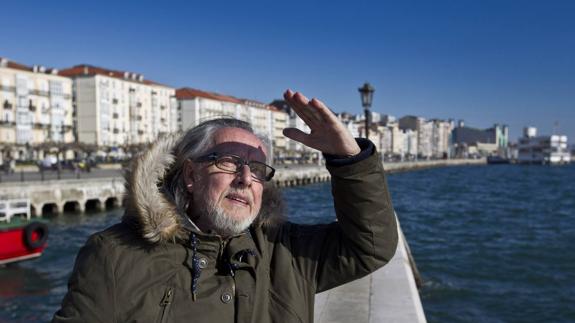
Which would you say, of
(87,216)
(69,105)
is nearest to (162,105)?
(69,105)

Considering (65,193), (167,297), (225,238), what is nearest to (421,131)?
(65,193)

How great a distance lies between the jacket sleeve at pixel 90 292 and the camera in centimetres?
175

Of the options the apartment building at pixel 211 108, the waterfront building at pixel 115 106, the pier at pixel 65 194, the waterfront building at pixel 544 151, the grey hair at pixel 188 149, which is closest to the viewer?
the grey hair at pixel 188 149

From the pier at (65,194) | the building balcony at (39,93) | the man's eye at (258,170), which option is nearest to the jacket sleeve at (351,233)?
the man's eye at (258,170)

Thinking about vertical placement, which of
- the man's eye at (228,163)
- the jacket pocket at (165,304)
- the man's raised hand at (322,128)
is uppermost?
the man's raised hand at (322,128)

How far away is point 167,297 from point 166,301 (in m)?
0.01

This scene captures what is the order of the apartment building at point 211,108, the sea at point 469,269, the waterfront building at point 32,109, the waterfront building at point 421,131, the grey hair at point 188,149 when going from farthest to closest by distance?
the waterfront building at point 421,131
the apartment building at point 211,108
the waterfront building at point 32,109
the sea at point 469,269
the grey hair at point 188,149

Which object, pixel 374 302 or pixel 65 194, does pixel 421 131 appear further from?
pixel 374 302

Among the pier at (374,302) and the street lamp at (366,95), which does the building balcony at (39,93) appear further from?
the pier at (374,302)

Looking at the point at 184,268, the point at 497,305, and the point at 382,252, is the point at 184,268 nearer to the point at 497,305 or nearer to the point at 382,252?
the point at 382,252

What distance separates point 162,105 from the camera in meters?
86.4

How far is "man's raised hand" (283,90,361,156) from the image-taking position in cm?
175

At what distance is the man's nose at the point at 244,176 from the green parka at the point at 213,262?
213 mm

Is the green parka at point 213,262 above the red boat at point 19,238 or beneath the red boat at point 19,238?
above
